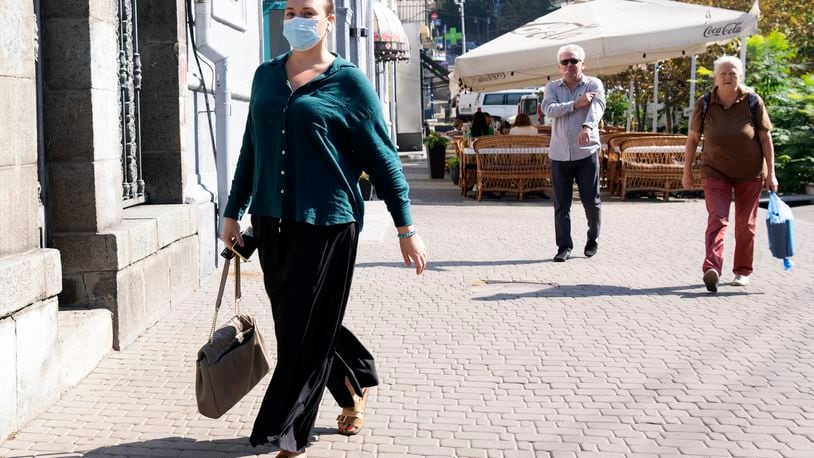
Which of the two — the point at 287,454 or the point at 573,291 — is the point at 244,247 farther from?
the point at 573,291

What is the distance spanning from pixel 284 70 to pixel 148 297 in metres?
2.87

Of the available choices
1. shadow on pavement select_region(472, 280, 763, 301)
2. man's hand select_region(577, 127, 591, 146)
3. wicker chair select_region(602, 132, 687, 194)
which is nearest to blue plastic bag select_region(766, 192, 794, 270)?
shadow on pavement select_region(472, 280, 763, 301)

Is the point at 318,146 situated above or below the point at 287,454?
above

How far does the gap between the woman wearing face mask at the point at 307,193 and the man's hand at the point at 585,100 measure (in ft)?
19.5

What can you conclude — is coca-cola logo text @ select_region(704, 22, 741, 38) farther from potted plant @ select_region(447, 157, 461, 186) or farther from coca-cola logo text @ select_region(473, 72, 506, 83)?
potted plant @ select_region(447, 157, 461, 186)

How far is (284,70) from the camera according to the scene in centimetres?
439

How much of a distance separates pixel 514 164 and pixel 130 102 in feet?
32.6

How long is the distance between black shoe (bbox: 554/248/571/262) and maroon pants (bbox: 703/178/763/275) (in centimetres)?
184

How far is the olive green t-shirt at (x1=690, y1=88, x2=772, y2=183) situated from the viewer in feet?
27.8

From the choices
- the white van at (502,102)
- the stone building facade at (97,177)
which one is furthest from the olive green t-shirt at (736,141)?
the white van at (502,102)

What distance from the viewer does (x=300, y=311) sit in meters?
4.34

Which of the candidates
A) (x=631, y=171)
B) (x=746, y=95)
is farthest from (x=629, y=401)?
(x=631, y=171)

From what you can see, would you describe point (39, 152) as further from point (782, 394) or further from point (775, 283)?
point (775, 283)

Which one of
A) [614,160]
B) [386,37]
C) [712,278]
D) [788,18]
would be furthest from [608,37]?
[386,37]
